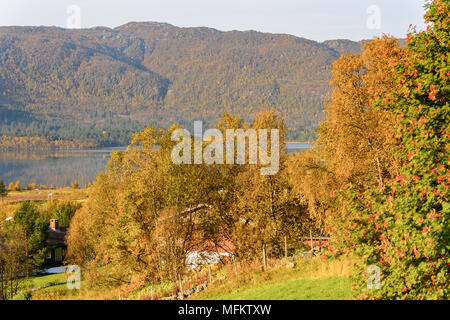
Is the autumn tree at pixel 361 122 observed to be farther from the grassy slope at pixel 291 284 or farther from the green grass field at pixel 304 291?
the green grass field at pixel 304 291

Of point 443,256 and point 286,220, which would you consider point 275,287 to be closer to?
point 443,256

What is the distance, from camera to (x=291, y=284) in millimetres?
19000

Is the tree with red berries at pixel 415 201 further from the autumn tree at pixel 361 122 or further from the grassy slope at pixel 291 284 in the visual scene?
the autumn tree at pixel 361 122

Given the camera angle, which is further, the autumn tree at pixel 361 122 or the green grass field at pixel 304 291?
the autumn tree at pixel 361 122

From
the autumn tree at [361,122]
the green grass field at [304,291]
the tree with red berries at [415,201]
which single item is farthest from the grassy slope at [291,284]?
the tree with red berries at [415,201]

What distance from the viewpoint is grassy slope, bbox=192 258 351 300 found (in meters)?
16.3

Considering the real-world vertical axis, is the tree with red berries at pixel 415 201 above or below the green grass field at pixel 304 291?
above

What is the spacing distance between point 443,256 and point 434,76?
16.4 ft

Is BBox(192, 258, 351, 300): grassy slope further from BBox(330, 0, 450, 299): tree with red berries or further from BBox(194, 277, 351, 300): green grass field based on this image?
BBox(330, 0, 450, 299): tree with red berries

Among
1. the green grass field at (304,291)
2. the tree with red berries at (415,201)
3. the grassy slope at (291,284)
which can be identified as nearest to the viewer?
the tree with red berries at (415,201)

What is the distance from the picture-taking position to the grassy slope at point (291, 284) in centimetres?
1630

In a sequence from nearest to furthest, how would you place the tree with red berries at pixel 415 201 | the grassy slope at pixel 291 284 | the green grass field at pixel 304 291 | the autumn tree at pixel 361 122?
the tree with red berries at pixel 415 201 → the green grass field at pixel 304 291 → the grassy slope at pixel 291 284 → the autumn tree at pixel 361 122

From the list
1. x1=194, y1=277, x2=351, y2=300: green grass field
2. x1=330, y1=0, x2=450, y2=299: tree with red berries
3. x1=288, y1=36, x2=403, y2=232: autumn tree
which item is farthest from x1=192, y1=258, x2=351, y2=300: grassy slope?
x1=330, y1=0, x2=450, y2=299: tree with red berries

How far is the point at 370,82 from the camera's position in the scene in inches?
803
